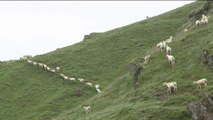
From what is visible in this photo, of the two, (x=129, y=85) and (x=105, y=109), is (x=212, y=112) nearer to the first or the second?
(x=105, y=109)

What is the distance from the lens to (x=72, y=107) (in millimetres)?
75250

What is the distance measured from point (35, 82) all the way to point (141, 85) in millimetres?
34143

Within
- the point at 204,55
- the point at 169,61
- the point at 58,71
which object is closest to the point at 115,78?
the point at 58,71

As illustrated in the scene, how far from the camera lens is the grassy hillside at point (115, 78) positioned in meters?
51.3

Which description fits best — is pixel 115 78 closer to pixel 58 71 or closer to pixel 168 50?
pixel 58 71

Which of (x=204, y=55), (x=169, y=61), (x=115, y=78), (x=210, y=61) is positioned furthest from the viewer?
(x=115, y=78)

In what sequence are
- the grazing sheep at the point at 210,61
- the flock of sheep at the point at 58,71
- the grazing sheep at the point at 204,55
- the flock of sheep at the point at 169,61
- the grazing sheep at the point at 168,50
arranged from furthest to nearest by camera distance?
the flock of sheep at the point at 58,71
the grazing sheep at the point at 168,50
the grazing sheep at the point at 204,55
the grazing sheep at the point at 210,61
the flock of sheep at the point at 169,61

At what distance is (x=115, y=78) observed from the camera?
85.5 meters

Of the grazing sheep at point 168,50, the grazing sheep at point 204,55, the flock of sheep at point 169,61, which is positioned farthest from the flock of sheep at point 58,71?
the grazing sheep at point 204,55

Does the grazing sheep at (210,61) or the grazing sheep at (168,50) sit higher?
the grazing sheep at (168,50)

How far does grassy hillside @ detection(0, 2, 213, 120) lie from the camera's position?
51.3 meters

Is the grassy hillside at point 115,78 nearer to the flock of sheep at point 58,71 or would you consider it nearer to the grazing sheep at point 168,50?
the grazing sheep at point 168,50

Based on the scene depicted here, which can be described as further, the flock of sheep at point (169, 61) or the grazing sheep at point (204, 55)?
the grazing sheep at point (204, 55)

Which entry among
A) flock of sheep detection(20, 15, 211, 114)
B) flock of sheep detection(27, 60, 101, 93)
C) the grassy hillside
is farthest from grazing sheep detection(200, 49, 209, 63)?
flock of sheep detection(27, 60, 101, 93)
